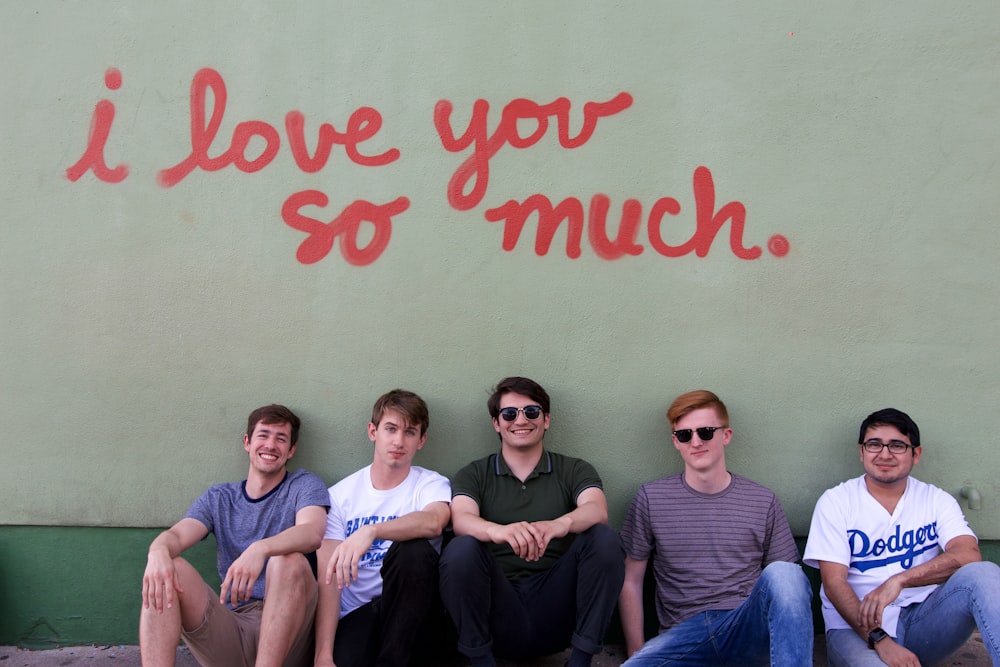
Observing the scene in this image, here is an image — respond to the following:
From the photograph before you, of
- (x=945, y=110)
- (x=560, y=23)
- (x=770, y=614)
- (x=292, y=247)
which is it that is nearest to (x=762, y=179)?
(x=945, y=110)

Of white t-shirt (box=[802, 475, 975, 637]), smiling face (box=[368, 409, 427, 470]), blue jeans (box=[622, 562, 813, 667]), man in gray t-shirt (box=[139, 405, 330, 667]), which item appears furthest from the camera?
smiling face (box=[368, 409, 427, 470])

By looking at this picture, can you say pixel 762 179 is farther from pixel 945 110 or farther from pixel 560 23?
pixel 560 23

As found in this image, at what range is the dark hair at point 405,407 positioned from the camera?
11.0 ft

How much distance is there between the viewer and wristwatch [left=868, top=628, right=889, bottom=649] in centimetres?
298

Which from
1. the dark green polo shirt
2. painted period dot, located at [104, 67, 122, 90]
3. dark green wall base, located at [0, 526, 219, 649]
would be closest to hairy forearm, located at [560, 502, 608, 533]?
the dark green polo shirt

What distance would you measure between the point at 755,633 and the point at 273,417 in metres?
2.12

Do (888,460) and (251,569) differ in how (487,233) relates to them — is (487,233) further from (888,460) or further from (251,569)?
(888,460)

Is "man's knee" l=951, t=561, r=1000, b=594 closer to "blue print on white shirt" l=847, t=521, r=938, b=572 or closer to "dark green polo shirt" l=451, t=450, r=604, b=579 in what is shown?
"blue print on white shirt" l=847, t=521, r=938, b=572

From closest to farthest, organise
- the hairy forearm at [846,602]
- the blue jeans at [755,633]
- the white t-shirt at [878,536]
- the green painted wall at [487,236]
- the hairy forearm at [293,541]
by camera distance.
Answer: the blue jeans at [755,633] → the hairy forearm at [293,541] → the hairy forearm at [846,602] → the white t-shirt at [878,536] → the green painted wall at [487,236]

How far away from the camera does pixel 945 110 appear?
3.51m

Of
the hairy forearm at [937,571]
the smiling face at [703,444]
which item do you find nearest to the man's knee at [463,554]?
the smiling face at [703,444]

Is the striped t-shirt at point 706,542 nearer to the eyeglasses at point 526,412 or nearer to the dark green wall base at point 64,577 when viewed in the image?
the eyeglasses at point 526,412

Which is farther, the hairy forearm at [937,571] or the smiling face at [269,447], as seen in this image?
the smiling face at [269,447]

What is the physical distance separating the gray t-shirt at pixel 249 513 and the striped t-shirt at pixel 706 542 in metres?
1.39
